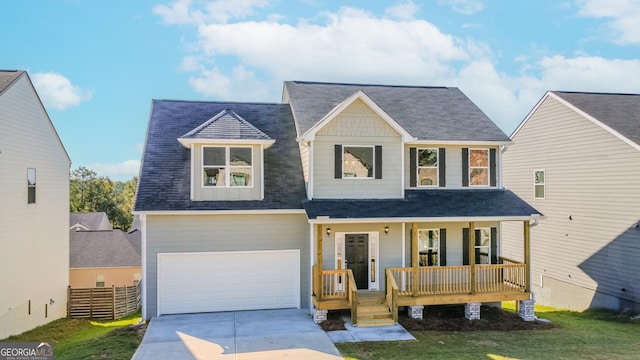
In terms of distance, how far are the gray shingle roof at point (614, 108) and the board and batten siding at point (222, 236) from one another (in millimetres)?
12240

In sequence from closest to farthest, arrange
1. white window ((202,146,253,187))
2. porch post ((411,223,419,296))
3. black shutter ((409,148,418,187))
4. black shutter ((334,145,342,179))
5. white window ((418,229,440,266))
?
porch post ((411,223,419,296)), white window ((202,146,253,187)), black shutter ((334,145,342,179)), white window ((418,229,440,266)), black shutter ((409,148,418,187))

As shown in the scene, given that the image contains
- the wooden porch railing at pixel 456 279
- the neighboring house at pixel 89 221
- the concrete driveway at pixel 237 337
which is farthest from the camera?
the neighboring house at pixel 89 221

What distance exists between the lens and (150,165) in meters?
13.6

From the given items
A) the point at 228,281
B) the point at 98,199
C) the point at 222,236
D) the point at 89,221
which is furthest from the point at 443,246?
the point at 98,199

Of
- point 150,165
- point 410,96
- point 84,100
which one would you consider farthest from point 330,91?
point 84,100

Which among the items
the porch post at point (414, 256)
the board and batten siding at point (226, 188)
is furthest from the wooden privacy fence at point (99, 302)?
the porch post at point (414, 256)

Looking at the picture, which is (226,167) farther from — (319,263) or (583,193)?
(583,193)

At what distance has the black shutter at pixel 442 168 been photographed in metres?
14.7

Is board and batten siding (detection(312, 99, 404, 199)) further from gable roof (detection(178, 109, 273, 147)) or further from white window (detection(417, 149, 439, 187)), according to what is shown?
gable roof (detection(178, 109, 273, 147))

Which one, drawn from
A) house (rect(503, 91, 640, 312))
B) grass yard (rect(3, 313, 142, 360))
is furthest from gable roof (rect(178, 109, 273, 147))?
house (rect(503, 91, 640, 312))

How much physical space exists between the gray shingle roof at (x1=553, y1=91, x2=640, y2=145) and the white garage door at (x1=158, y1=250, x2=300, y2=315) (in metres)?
12.8

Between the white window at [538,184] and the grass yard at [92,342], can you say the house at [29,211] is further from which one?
the white window at [538,184]

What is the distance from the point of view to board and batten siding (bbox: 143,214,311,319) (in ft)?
40.9

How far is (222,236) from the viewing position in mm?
12875
